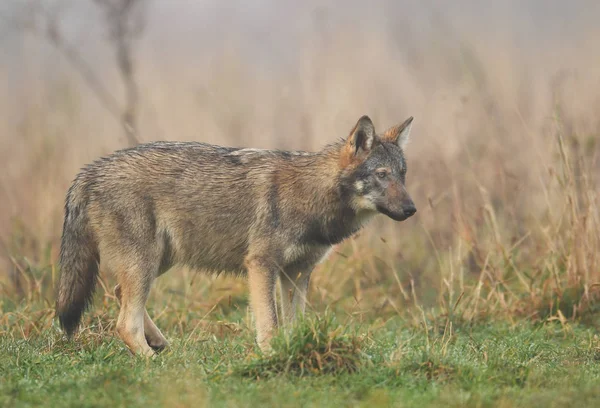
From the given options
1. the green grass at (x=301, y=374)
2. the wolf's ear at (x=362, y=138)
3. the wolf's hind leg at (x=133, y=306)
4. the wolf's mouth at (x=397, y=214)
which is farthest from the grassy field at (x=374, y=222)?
the wolf's ear at (x=362, y=138)

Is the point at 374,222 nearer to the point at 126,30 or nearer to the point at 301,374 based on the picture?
the point at 126,30

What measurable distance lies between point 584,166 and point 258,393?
473 centimetres

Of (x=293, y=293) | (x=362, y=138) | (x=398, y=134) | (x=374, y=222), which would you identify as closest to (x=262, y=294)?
(x=293, y=293)

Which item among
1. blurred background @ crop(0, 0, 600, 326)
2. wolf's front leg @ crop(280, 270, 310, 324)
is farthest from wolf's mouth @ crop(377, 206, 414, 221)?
blurred background @ crop(0, 0, 600, 326)

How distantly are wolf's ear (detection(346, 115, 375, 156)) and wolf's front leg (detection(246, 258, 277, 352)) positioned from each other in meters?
1.14

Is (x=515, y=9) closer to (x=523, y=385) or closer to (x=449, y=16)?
(x=449, y=16)

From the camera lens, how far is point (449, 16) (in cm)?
1271

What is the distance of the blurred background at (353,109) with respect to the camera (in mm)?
9742

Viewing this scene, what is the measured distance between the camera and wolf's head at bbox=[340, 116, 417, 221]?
6.83m

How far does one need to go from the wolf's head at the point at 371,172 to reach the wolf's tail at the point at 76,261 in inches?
80.5

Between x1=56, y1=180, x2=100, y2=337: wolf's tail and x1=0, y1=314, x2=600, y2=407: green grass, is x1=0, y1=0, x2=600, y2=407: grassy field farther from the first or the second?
x1=56, y1=180, x2=100, y2=337: wolf's tail

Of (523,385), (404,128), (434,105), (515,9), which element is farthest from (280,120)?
(523,385)

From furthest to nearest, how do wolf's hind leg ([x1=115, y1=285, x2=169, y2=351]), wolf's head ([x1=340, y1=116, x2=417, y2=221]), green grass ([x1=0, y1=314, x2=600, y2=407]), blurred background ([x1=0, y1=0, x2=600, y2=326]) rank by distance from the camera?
blurred background ([x1=0, y1=0, x2=600, y2=326]) < wolf's hind leg ([x1=115, y1=285, x2=169, y2=351]) < wolf's head ([x1=340, y1=116, x2=417, y2=221]) < green grass ([x1=0, y1=314, x2=600, y2=407])

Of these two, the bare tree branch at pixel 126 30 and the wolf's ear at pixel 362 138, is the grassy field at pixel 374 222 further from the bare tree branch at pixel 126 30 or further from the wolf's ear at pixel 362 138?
the wolf's ear at pixel 362 138
